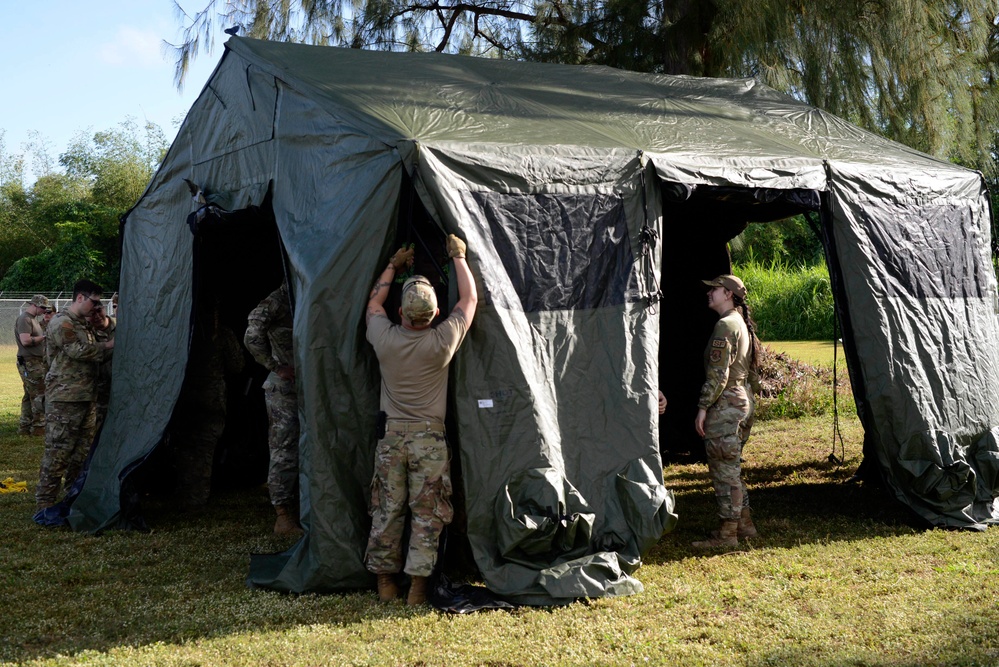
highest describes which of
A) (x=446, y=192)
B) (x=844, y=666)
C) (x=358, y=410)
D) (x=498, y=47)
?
(x=498, y=47)

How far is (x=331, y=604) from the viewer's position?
5.10 m

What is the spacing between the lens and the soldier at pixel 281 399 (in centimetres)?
662

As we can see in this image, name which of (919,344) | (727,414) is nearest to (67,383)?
(727,414)

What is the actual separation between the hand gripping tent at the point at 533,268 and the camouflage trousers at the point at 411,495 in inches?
7.0

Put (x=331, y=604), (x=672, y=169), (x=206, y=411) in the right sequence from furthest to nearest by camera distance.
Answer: (x=206, y=411)
(x=672, y=169)
(x=331, y=604)

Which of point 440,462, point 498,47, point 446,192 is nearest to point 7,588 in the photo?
point 440,462

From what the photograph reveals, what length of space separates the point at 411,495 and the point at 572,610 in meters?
1.07

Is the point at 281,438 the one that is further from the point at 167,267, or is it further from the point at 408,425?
the point at 408,425

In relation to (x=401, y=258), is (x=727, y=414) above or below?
below

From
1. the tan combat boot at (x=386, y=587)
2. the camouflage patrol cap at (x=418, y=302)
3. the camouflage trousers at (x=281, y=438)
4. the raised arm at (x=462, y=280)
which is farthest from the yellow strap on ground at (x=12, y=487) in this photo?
the raised arm at (x=462, y=280)

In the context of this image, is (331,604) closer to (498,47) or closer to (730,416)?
(730,416)

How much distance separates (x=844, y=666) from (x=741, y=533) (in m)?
2.26

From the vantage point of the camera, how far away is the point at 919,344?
263 inches

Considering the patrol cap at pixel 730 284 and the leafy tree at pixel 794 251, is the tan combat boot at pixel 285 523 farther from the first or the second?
the leafy tree at pixel 794 251
